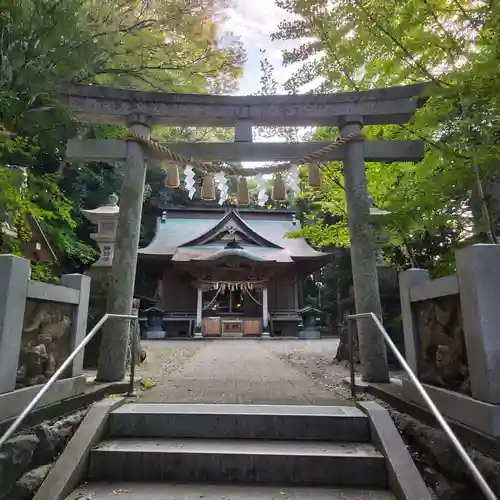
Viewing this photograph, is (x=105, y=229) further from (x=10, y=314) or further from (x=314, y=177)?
(x=10, y=314)

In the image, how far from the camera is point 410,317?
353 cm

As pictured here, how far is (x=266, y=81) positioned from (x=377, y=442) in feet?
37.0

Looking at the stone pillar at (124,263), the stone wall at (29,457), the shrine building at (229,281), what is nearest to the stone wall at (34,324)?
the stone wall at (29,457)

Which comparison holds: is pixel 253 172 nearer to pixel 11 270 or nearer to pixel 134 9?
pixel 11 270

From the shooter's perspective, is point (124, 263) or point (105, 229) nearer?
point (124, 263)

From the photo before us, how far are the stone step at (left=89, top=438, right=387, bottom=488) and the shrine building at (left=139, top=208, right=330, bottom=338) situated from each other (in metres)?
13.6

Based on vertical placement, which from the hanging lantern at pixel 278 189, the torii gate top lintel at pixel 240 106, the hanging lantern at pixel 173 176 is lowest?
the hanging lantern at pixel 278 189

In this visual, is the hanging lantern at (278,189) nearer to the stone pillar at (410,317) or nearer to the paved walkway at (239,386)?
the stone pillar at (410,317)

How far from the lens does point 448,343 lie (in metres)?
2.98

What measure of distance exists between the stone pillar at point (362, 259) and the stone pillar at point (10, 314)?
3.93 m

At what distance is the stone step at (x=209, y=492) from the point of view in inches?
104

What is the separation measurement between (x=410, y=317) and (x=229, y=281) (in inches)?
568

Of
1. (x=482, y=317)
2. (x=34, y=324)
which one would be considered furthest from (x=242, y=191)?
(x=482, y=317)

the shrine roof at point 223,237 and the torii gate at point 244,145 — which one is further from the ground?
the shrine roof at point 223,237
